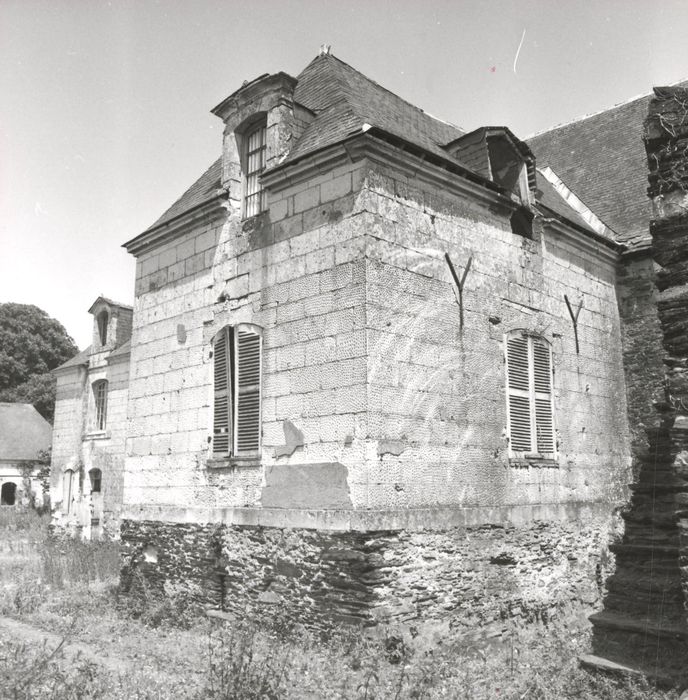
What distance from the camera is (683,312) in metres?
6.34

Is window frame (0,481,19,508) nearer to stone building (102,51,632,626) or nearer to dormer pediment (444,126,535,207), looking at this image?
stone building (102,51,632,626)

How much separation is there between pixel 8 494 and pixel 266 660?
33.7 meters

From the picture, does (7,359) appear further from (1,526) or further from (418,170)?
(418,170)

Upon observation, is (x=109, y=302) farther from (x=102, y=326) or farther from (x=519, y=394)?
(x=519, y=394)

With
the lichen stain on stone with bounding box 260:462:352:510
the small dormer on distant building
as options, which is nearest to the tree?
the small dormer on distant building

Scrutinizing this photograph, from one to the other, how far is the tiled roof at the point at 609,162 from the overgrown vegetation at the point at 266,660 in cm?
734

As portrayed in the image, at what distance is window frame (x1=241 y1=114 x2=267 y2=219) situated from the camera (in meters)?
10.0

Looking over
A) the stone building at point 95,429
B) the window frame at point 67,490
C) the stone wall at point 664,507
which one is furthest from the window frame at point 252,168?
the window frame at point 67,490

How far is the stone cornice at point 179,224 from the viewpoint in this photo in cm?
1026

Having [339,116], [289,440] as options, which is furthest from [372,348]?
[339,116]

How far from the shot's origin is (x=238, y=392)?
9.49 m

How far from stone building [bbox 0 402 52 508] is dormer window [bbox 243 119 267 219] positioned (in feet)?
90.4

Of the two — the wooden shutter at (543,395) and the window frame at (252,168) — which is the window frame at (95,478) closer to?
the window frame at (252,168)

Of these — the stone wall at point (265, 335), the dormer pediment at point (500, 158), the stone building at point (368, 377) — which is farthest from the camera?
the dormer pediment at point (500, 158)
